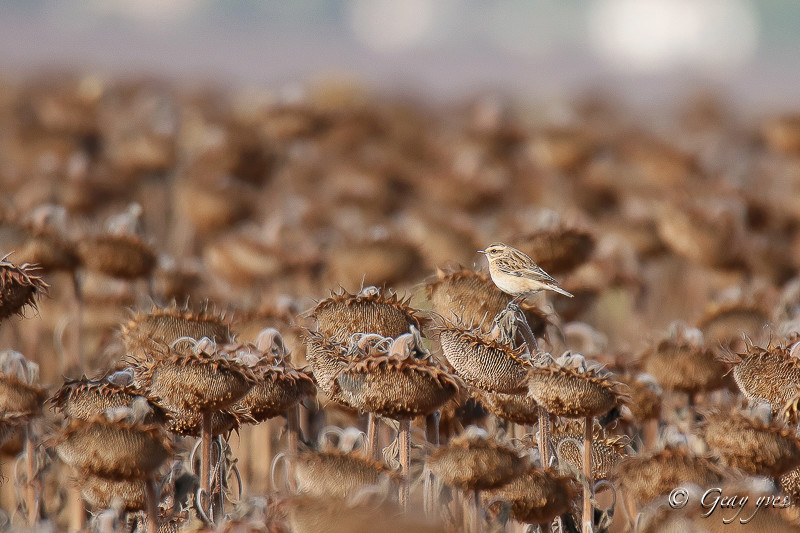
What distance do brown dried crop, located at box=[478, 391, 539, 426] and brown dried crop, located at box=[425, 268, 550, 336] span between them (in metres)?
0.48

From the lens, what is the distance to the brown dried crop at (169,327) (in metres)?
5.25

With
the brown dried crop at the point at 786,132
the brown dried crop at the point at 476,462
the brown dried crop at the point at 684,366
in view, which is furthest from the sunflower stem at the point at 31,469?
the brown dried crop at the point at 786,132

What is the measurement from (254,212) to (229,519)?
8.51 m

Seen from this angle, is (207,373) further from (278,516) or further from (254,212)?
(254,212)

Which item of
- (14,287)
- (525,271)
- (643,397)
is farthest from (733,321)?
(14,287)

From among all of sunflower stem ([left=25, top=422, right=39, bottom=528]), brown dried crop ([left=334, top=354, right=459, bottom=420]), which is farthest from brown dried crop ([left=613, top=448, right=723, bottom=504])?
sunflower stem ([left=25, top=422, right=39, bottom=528])

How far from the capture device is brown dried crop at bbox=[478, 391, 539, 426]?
196 inches

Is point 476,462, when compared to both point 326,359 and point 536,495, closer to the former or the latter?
point 536,495

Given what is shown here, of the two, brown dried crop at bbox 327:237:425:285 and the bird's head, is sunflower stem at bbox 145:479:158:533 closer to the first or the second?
the bird's head

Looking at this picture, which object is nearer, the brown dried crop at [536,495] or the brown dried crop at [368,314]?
the brown dried crop at [536,495]

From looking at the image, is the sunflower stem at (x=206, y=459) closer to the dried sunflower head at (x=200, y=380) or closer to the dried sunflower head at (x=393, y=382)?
the dried sunflower head at (x=200, y=380)

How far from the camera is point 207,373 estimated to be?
4.21 meters

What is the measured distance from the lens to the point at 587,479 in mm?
4555

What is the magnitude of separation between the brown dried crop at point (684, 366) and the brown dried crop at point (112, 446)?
2886 millimetres
